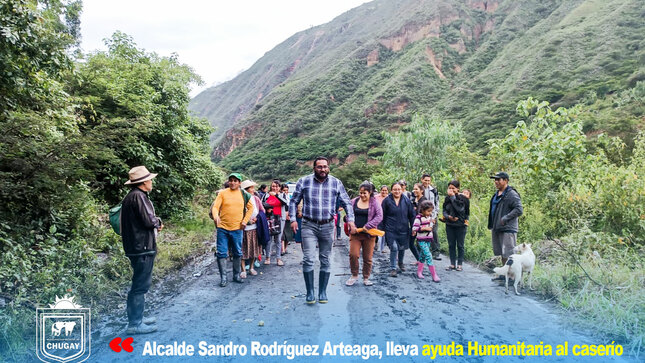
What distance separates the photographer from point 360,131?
60531 millimetres

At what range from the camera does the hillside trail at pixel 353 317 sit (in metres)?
3.60

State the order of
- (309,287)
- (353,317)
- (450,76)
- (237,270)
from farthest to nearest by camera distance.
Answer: (450,76) < (237,270) < (309,287) < (353,317)

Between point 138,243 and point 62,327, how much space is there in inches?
48.6

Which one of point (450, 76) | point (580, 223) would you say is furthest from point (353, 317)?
point (450, 76)

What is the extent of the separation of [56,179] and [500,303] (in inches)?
267

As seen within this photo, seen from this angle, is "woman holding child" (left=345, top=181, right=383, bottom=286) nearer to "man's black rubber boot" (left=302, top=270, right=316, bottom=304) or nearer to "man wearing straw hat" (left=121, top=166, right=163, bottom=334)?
"man's black rubber boot" (left=302, top=270, right=316, bottom=304)

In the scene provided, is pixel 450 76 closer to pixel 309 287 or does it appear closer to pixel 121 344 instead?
pixel 309 287

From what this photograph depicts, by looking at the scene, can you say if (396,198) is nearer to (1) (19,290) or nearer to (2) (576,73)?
(1) (19,290)

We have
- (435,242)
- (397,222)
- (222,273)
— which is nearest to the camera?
(222,273)

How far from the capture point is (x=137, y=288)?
3945 mm

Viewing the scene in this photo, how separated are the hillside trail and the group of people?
12.9 inches

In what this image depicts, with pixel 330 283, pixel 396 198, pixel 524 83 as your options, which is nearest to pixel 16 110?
pixel 330 283

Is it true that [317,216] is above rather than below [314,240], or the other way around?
above

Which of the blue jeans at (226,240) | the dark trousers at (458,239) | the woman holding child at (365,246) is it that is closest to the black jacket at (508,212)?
the dark trousers at (458,239)
